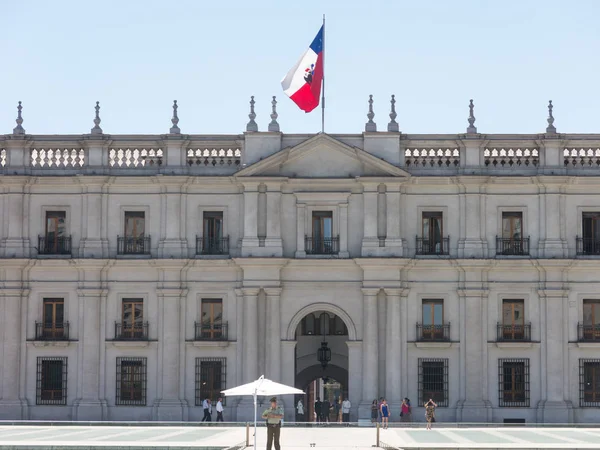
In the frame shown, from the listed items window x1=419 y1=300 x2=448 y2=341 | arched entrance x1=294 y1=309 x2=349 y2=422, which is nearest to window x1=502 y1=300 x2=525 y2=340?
window x1=419 y1=300 x2=448 y2=341

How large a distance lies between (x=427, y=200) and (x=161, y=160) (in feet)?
40.7

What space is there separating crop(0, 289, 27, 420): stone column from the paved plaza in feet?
14.8

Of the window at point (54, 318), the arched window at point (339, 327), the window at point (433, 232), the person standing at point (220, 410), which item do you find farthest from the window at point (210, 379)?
the window at point (433, 232)

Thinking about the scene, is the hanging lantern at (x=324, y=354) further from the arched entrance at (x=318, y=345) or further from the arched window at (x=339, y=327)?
the arched window at (x=339, y=327)

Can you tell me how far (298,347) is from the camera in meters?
62.5

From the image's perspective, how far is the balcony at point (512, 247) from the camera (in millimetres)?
59531

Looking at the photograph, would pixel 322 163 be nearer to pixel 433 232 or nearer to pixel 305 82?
pixel 305 82

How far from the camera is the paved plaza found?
41.5 m

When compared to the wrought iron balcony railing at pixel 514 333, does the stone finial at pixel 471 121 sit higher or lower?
higher

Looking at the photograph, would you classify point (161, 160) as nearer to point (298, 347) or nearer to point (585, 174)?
point (298, 347)

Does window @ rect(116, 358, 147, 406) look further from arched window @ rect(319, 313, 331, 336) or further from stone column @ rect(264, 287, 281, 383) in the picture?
arched window @ rect(319, 313, 331, 336)

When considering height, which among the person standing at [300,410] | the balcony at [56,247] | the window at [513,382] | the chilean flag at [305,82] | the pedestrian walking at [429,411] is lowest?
the person standing at [300,410]

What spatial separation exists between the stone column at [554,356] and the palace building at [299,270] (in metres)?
0.07

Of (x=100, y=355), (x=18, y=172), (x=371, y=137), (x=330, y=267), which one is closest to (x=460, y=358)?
(x=330, y=267)
